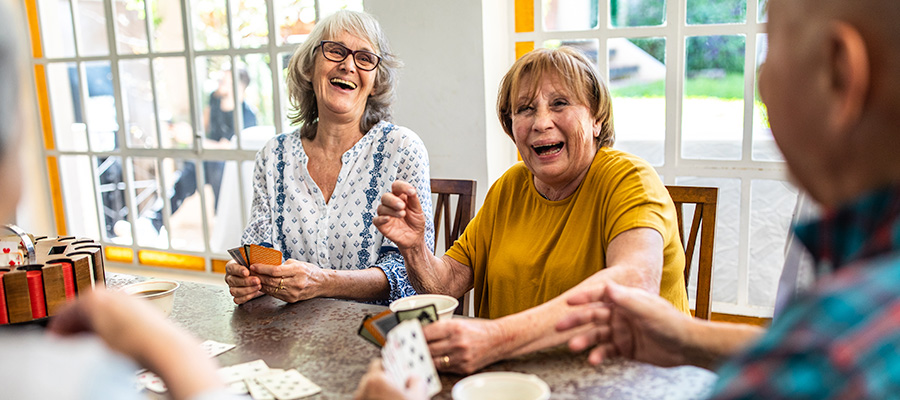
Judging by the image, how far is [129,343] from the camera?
0.66m

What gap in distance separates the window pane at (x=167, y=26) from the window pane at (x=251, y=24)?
436 mm

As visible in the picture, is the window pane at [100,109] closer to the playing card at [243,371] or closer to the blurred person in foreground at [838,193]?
the playing card at [243,371]

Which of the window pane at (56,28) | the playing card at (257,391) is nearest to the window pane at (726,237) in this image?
the playing card at (257,391)

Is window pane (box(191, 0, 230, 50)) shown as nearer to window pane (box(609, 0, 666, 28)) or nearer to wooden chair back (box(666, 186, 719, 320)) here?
window pane (box(609, 0, 666, 28))

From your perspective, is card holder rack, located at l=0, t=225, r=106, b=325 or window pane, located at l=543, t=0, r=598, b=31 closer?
card holder rack, located at l=0, t=225, r=106, b=325

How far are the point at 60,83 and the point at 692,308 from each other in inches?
156

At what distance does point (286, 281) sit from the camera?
1635mm

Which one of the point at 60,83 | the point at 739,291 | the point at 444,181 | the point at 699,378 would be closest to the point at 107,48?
the point at 60,83

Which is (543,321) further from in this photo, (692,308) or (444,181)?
(692,308)

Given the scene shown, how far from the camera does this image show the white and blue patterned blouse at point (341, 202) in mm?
2061

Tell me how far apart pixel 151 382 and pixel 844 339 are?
110cm

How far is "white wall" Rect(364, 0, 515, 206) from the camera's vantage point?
2801 millimetres

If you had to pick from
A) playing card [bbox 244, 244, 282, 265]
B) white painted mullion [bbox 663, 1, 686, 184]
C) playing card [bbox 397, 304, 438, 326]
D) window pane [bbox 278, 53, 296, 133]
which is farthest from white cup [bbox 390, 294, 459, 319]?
window pane [bbox 278, 53, 296, 133]

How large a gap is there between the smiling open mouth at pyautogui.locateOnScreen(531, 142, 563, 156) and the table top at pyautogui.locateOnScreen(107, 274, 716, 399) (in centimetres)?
58
